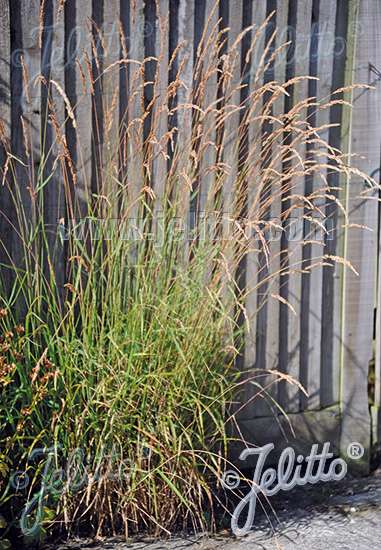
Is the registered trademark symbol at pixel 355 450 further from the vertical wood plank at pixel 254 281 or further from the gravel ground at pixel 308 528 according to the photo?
the vertical wood plank at pixel 254 281

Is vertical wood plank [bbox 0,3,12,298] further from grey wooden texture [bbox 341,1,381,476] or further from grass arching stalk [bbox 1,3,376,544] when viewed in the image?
grey wooden texture [bbox 341,1,381,476]

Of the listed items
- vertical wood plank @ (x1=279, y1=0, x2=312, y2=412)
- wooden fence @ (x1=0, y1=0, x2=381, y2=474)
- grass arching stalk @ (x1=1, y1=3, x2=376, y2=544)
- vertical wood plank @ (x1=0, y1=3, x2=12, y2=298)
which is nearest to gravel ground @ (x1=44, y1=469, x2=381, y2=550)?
grass arching stalk @ (x1=1, y1=3, x2=376, y2=544)

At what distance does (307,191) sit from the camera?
317 centimetres

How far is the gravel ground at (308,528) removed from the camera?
2.49 meters

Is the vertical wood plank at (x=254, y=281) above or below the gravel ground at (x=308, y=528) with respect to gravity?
above

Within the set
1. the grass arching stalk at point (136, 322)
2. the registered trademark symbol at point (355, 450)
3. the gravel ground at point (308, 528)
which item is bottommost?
the gravel ground at point (308, 528)

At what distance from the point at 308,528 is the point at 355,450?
75 centimetres

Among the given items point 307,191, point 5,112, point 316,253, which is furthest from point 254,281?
point 5,112

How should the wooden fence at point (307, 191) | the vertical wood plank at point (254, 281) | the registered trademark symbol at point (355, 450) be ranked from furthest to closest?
the registered trademark symbol at point (355, 450) < the vertical wood plank at point (254, 281) < the wooden fence at point (307, 191)

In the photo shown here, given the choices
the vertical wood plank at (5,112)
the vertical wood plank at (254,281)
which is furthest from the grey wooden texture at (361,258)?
the vertical wood plank at (5,112)

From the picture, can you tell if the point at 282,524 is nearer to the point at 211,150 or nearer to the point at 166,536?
the point at 166,536

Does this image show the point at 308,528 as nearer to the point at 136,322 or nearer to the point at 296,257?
the point at 136,322

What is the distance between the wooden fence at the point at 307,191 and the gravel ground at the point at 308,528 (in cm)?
28

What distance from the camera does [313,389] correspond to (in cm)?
325
